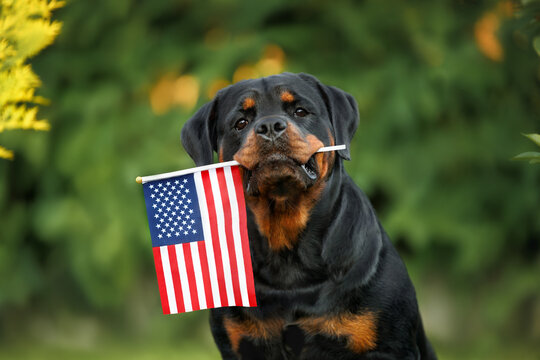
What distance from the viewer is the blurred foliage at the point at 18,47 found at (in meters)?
2.35

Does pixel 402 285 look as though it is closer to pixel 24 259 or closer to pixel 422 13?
pixel 422 13

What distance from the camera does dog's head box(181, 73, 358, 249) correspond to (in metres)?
2.37

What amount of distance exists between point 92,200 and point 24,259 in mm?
748

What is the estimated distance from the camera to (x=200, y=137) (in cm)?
266

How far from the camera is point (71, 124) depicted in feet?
17.8

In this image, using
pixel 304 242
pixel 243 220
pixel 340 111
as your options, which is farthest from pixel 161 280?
pixel 340 111

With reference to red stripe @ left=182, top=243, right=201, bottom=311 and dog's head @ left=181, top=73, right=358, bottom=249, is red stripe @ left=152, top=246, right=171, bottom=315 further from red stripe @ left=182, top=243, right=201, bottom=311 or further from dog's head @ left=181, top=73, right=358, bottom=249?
dog's head @ left=181, top=73, right=358, bottom=249

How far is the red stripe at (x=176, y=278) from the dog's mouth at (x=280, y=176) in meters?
0.33

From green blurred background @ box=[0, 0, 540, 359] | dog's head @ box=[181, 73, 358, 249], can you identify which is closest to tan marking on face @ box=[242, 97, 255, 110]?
dog's head @ box=[181, 73, 358, 249]

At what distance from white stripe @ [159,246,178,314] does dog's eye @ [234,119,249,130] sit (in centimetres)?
50

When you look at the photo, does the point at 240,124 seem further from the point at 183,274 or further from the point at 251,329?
the point at 251,329

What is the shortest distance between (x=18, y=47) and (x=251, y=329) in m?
1.27

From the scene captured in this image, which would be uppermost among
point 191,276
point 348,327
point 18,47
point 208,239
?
point 18,47

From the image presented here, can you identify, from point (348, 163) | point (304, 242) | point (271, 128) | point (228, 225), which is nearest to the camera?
point (271, 128)
